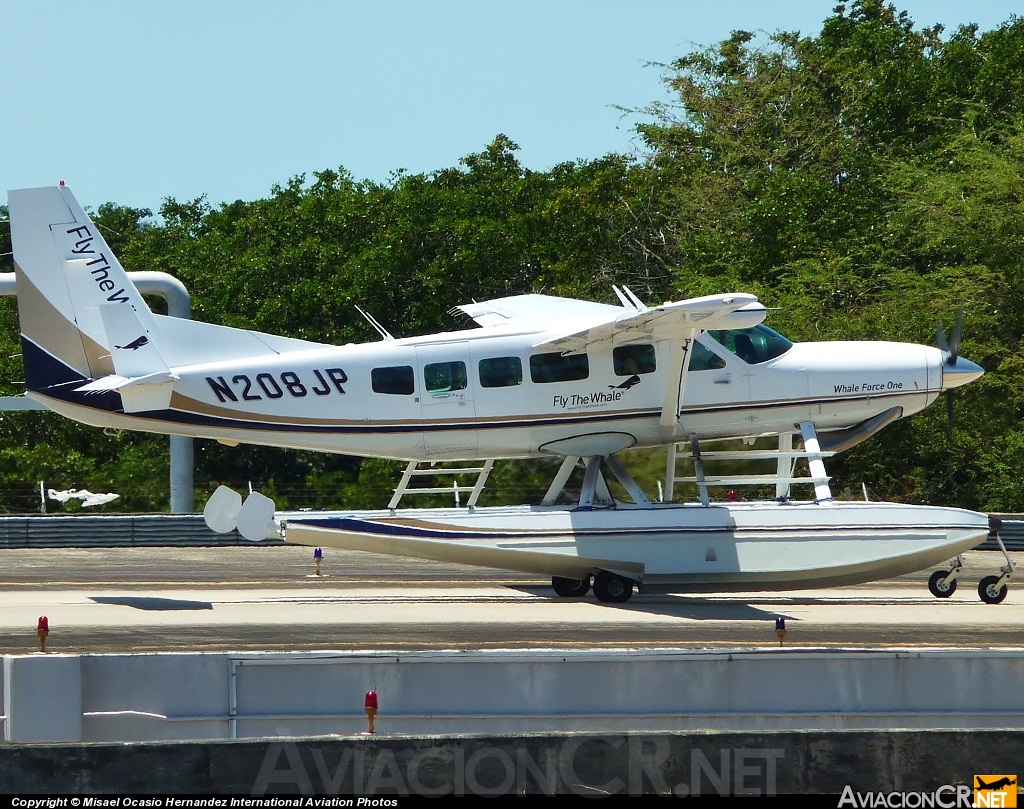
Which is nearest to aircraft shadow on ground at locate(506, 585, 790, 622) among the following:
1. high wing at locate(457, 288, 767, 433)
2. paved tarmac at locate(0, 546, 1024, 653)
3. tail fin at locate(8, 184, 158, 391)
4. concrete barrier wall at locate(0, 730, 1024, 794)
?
paved tarmac at locate(0, 546, 1024, 653)

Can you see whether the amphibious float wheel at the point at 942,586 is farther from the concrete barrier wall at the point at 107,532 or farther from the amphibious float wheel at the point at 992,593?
the concrete barrier wall at the point at 107,532

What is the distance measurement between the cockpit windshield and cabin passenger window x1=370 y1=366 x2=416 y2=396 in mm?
4323

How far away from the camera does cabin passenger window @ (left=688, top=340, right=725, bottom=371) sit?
1891 centimetres

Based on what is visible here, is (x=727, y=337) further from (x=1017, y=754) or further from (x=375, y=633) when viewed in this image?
(x=1017, y=754)

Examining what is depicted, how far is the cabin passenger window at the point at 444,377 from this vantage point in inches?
721

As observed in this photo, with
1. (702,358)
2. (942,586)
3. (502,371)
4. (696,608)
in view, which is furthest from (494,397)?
Answer: (942,586)

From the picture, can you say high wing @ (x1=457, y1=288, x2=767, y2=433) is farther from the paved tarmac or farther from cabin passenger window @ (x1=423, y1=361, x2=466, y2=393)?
the paved tarmac

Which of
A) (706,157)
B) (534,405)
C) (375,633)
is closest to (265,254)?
(706,157)

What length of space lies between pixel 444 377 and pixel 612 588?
3.68 meters

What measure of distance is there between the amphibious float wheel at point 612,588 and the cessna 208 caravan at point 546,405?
27 mm

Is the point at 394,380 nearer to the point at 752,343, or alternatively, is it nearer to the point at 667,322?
the point at 667,322

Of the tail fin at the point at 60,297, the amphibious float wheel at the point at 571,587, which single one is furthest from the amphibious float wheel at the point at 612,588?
the tail fin at the point at 60,297

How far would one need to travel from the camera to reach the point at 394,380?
18.3 meters

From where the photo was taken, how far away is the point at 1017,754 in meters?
8.84
